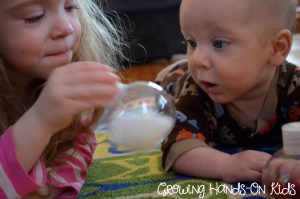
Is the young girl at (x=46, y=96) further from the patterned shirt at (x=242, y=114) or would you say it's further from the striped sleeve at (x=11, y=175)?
the patterned shirt at (x=242, y=114)

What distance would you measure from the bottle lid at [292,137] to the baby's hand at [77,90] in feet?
0.84

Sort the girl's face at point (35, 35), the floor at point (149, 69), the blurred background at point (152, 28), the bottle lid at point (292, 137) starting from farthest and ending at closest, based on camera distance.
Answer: the blurred background at point (152, 28), the floor at point (149, 69), the girl's face at point (35, 35), the bottle lid at point (292, 137)

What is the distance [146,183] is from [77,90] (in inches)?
11.5

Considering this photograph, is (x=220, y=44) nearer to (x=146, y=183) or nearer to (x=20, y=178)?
(x=146, y=183)

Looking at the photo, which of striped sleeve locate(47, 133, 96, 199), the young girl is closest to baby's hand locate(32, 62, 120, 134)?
the young girl

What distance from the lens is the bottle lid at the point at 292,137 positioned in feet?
1.43

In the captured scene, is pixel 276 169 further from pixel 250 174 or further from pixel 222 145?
pixel 222 145

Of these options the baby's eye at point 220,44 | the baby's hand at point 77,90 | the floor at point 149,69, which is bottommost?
the floor at point 149,69

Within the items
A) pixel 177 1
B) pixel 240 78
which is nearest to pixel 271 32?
pixel 240 78

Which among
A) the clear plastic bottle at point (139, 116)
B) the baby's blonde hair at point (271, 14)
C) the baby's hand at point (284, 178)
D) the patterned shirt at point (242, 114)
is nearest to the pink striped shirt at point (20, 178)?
the clear plastic bottle at point (139, 116)

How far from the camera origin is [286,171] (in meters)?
0.47

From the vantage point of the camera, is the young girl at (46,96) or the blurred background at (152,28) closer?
the young girl at (46,96)

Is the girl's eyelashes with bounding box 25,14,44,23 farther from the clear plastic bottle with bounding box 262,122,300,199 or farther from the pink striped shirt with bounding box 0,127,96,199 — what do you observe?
the clear plastic bottle with bounding box 262,122,300,199

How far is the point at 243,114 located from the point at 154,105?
1.22 ft
